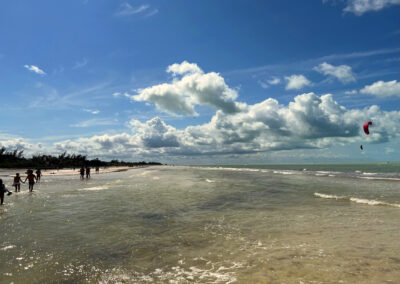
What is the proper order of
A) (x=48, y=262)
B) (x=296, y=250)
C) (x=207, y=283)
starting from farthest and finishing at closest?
1. (x=296, y=250)
2. (x=48, y=262)
3. (x=207, y=283)

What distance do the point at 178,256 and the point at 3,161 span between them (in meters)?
169

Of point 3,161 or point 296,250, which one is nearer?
point 296,250

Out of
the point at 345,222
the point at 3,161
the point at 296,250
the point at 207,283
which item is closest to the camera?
the point at 207,283

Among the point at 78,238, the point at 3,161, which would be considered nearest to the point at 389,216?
the point at 78,238

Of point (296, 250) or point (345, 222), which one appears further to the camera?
point (345, 222)

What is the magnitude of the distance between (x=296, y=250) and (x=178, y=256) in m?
4.12

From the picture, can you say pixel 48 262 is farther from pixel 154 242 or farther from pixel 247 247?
pixel 247 247

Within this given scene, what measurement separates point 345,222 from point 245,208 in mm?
6256

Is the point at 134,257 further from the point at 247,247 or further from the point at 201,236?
the point at 247,247

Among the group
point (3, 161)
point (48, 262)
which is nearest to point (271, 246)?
point (48, 262)

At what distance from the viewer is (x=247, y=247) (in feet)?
30.6

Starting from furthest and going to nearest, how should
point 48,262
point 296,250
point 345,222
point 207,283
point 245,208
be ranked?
1. point 245,208
2. point 345,222
3. point 296,250
4. point 48,262
5. point 207,283

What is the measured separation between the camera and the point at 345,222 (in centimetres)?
1343

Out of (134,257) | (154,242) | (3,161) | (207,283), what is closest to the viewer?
(207,283)
